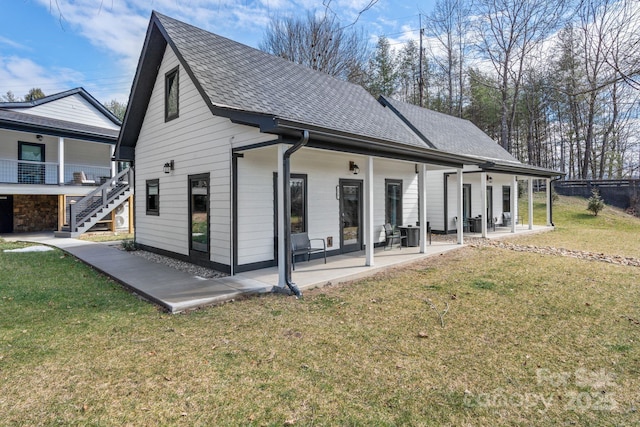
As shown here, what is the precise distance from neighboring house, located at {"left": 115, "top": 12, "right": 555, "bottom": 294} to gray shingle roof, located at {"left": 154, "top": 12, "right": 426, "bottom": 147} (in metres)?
0.04

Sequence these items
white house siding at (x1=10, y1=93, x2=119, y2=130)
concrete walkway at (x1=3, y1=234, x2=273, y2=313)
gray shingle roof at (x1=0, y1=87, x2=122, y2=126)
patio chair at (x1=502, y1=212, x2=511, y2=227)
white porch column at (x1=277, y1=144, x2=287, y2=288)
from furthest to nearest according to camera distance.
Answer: patio chair at (x1=502, y1=212, x2=511, y2=227) < white house siding at (x1=10, y1=93, x2=119, y2=130) < gray shingle roof at (x1=0, y1=87, x2=122, y2=126) < white porch column at (x1=277, y1=144, x2=287, y2=288) < concrete walkway at (x1=3, y1=234, x2=273, y2=313)

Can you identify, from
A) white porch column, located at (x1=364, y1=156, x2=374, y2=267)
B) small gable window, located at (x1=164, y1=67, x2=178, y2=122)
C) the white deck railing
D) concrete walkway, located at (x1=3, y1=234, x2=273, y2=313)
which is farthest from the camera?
the white deck railing

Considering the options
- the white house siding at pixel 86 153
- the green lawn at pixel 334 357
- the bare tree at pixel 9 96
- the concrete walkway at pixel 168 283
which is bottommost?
the green lawn at pixel 334 357

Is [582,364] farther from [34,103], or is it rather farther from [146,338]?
[34,103]

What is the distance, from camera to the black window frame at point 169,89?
8.29m

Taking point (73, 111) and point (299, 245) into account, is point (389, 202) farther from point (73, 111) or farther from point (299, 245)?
point (73, 111)

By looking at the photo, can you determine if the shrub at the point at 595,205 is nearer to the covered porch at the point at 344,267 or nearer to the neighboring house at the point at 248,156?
the neighboring house at the point at 248,156

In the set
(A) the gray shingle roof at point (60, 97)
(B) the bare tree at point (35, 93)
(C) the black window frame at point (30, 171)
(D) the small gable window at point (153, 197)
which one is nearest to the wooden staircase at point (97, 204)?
(C) the black window frame at point (30, 171)

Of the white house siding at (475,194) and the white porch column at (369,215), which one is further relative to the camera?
the white house siding at (475,194)

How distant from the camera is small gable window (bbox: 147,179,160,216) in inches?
365

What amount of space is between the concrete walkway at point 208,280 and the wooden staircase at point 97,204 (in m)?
3.60

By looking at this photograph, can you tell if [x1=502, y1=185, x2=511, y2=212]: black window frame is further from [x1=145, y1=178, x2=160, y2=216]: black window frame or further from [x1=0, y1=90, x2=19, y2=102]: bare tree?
[x1=0, y1=90, x2=19, y2=102]: bare tree

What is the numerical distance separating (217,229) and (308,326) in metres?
3.53

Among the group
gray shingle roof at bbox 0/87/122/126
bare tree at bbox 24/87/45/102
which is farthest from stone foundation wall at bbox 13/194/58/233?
bare tree at bbox 24/87/45/102
